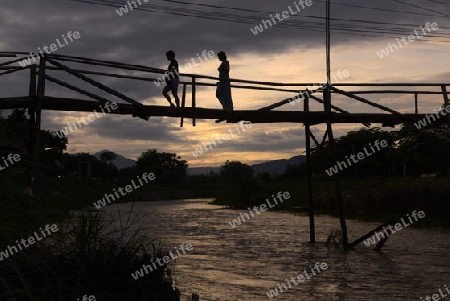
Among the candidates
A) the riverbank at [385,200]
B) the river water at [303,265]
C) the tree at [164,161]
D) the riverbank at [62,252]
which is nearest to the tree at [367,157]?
the riverbank at [385,200]

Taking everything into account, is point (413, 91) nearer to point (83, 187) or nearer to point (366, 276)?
→ point (366, 276)

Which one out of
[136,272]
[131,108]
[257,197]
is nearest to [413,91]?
[131,108]

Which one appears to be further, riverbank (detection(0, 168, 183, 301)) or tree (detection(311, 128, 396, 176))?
tree (detection(311, 128, 396, 176))

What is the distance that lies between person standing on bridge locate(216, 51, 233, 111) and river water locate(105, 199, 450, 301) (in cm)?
399

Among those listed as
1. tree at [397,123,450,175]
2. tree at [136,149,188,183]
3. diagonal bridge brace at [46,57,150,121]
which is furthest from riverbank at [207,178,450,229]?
tree at [136,149,188,183]

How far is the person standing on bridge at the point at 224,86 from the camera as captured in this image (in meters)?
15.4

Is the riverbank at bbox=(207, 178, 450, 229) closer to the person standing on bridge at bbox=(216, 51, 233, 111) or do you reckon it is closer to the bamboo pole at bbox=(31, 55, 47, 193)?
the person standing on bridge at bbox=(216, 51, 233, 111)

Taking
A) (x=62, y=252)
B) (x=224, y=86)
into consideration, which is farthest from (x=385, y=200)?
(x=62, y=252)

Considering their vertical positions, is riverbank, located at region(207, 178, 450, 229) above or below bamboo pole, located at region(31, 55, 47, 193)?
below

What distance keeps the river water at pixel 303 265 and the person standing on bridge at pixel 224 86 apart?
399 centimetres

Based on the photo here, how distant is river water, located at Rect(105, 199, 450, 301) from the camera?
11.6 metres

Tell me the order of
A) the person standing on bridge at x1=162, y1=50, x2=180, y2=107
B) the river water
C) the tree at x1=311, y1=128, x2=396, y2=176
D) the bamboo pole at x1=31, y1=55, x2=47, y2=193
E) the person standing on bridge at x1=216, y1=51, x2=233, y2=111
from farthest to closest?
the tree at x1=311, y1=128, x2=396, y2=176 → the person standing on bridge at x1=216, y1=51, x2=233, y2=111 → the person standing on bridge at x1=162, y1=50, x2=180, y2=107 → the bamboo pole at x1=31, y1=55, x2=47, y2=193 → the river water

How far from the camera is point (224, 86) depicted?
15516 millimetres

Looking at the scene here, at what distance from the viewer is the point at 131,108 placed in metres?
14.6
